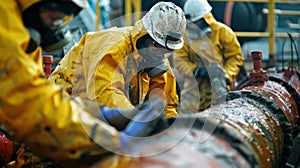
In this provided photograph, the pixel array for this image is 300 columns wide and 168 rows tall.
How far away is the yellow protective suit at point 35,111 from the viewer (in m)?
2.24

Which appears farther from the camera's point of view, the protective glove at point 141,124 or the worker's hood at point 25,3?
the protective glove at point 141,124

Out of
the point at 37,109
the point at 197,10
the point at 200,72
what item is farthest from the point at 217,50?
the point at 37,109

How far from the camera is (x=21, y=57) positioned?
7.46ft

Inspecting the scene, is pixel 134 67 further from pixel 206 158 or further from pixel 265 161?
pixel 206 158

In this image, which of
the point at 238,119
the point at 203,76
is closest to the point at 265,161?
the point at 238,119

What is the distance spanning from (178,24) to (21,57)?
2.17 metres

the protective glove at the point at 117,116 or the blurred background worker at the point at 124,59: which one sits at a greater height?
the protective glove at the point at 117,116

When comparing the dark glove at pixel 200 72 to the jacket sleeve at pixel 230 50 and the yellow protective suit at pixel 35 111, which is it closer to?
the jacket sleeve at pixel 230 50

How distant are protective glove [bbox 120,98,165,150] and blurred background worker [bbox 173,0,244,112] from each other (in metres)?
4.76

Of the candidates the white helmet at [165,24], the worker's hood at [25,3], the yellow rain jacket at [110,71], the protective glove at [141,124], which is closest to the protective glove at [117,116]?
the protective glove at [141,124]

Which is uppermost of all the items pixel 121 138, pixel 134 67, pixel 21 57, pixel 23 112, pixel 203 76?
pixel 21 57

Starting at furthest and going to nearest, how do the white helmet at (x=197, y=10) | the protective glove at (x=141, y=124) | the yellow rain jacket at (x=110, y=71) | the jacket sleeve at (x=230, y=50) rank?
the white helmet at (x=197, y=10)
the jacket sleeve at (x=230, y=50)
the yellow rain jacket at (x=110, y=71)
the protective glove at (x=141, y=124)

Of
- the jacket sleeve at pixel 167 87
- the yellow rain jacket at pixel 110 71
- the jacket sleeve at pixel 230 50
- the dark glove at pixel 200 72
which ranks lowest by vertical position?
the dark glove at pixel 200 72

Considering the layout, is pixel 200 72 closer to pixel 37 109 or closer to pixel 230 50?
pixel 230 50
